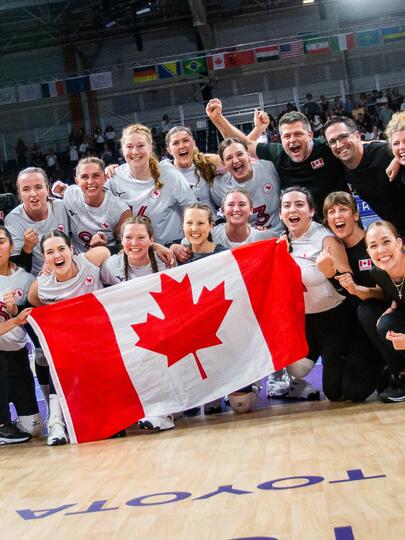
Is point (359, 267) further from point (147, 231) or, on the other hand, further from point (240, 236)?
point (147, 231)

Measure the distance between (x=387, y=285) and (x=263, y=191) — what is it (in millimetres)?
1415

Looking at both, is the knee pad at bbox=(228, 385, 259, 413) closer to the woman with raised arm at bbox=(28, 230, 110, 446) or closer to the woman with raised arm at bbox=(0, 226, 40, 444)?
the woman with raised arm at bbox=(28, 230, 110, 446)

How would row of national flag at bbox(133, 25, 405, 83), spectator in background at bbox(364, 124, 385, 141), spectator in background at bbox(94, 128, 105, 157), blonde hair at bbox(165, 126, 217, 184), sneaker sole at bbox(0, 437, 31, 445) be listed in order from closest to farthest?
1. sneaker sole at bbox(0, 437, 31, 445)
2. blonde hair at bbox(165, 126, 217, 184)
3. spectator in background at bbox(364, 124, 385, 141)
4. row of national flag at bbox(133, 25, 405, 83)
5. spectator in background at bbox(94, 128, 105, 157)

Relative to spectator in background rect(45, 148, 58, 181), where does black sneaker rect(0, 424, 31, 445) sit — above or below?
below

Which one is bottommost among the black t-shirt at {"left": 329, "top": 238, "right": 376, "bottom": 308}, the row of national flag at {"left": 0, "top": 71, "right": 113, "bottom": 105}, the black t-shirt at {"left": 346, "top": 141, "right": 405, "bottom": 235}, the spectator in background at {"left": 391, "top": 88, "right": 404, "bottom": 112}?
the black t-shirt at {"left": 329, "top": 238, "right": 376, "bottom": 308}

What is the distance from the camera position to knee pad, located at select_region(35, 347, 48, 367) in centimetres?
516

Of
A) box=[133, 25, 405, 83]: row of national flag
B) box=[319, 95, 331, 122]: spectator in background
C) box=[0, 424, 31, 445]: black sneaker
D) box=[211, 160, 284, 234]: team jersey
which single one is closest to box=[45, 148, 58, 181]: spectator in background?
box=[133, 25, 405, 83]: row of national flag

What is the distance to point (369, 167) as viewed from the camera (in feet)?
17.0

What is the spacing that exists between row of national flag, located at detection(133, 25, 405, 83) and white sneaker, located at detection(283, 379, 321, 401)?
1484 centimetres

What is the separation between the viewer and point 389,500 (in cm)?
250

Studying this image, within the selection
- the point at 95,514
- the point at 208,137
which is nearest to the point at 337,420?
the point at 95,514

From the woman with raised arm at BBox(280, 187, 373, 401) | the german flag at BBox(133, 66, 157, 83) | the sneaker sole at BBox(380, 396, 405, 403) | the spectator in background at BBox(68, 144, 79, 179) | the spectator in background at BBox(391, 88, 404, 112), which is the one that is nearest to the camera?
the sneaker sole at BBox(380, 396, 405, 403)

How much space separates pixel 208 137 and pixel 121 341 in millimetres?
15401

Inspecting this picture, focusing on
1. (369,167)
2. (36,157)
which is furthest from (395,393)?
(36,157)
